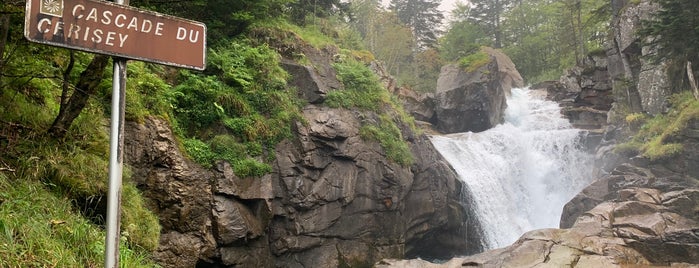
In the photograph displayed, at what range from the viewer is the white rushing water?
59.0 ft

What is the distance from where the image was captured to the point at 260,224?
1029cm

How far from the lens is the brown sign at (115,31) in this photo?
2.96 m

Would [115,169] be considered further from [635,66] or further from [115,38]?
[635,66]

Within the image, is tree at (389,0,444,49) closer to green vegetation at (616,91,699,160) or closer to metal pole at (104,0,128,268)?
green vegetation at (616,91,699,160)

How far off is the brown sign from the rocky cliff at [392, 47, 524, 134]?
75.3ft

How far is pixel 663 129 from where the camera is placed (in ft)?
56.9

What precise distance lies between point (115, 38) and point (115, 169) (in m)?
0.97

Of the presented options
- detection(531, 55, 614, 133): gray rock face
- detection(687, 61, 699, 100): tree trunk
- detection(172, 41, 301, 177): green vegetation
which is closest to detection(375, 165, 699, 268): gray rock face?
detection(687, 61, 699, 100): tree trunk

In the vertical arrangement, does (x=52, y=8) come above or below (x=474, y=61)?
below

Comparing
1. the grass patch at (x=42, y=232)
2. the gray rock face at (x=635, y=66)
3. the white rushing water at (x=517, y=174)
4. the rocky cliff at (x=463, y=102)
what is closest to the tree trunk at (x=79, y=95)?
the grass patch at (x=42, y=232)

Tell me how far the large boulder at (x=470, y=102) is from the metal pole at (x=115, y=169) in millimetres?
24944

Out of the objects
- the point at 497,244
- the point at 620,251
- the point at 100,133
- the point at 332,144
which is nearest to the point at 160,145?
the point at 100,133

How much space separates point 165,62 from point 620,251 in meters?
12.7

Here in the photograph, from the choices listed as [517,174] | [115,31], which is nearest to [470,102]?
[517,174]
